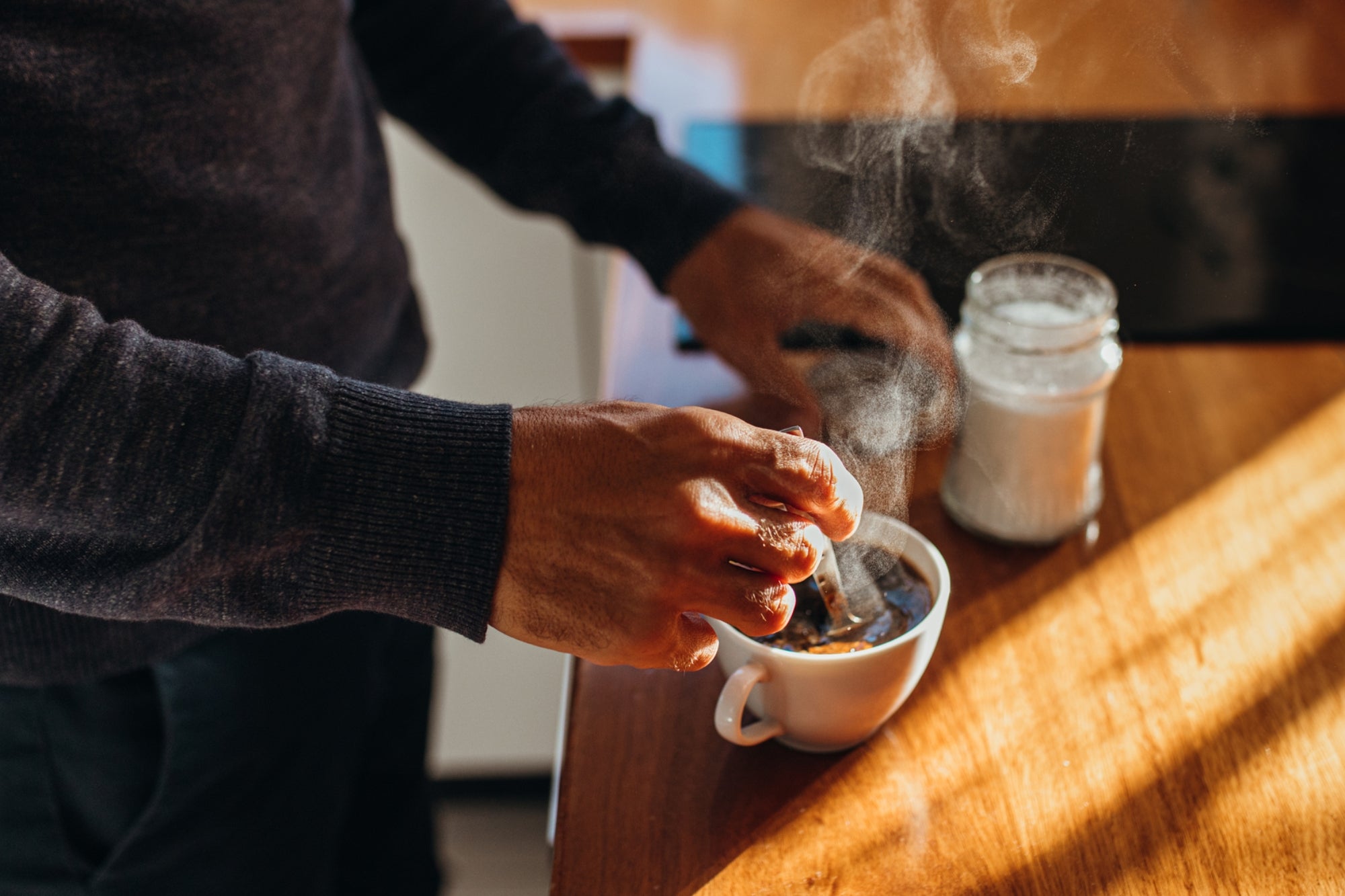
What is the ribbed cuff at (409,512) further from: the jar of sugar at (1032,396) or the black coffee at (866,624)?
the jar of sugar at (1032,396)

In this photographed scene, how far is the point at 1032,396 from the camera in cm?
75

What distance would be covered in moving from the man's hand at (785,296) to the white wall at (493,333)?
833 millimetres

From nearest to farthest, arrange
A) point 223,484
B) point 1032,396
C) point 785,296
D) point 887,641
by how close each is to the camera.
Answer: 1. point 223,484
2. point 887,641
3. point 1032,396
4. point 785,296

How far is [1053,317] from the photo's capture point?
2.57 feet

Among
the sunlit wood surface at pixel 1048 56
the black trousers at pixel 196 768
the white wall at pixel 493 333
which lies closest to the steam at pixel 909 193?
the sunlit wood surface at pixel 1048 56

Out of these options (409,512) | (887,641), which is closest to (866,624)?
(887,641)

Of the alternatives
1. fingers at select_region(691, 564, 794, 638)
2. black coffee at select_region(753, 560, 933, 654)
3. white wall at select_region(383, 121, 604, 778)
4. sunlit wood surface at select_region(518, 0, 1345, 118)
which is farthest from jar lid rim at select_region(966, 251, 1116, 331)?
white wall at select_region(383, 121, 604, 778)

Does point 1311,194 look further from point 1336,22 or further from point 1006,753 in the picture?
point 1006,753

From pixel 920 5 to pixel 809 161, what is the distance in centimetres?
37

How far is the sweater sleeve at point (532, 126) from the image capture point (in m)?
0.92

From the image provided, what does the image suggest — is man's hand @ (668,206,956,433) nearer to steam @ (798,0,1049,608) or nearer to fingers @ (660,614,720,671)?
steam @ (798,0,1049,608)

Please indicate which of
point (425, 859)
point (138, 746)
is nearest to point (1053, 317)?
point (138, 746)

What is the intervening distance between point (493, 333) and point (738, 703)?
1290 mm

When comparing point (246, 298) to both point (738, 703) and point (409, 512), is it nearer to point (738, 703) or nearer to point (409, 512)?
point (409, 512)
